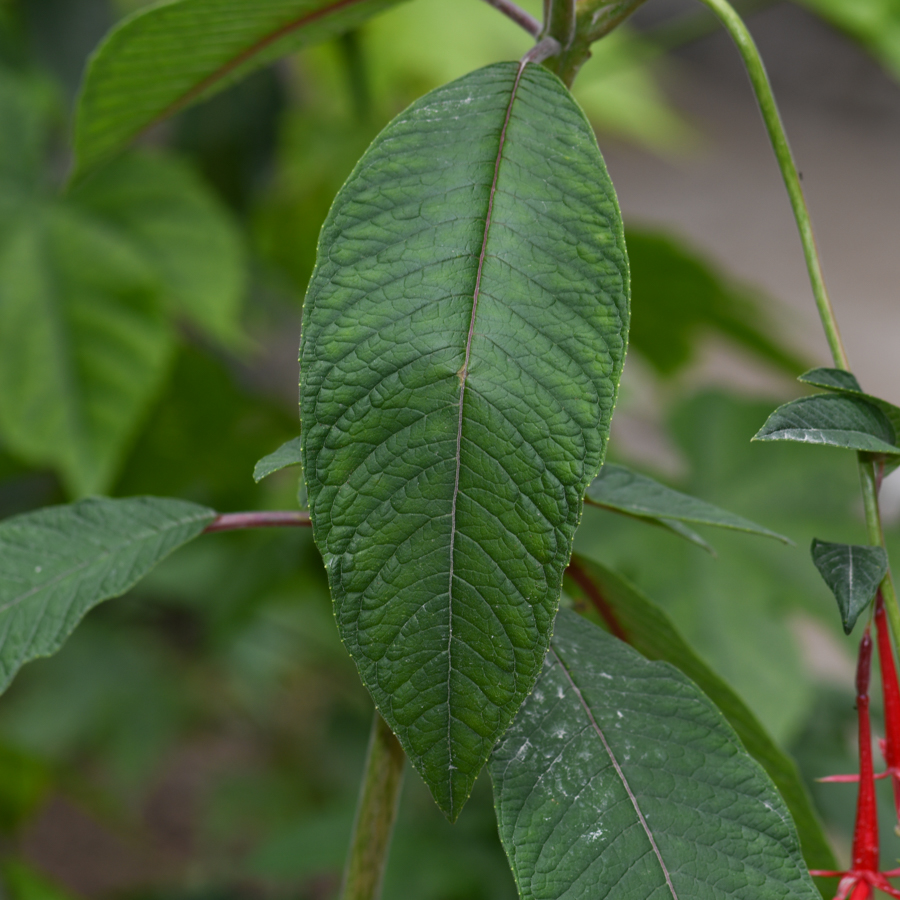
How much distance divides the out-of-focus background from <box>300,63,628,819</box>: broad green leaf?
0.14 m

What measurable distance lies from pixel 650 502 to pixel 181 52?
0.60 ft

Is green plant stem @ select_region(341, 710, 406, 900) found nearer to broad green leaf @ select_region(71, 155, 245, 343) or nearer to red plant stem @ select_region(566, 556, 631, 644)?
red plant stem @ select_region(566, 556, 631, 644)

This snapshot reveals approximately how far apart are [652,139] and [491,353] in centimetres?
274

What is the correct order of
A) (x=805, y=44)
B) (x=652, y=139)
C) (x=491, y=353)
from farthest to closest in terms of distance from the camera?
(x=805, y=44), (x=652, y=139), (x=491, y=353)

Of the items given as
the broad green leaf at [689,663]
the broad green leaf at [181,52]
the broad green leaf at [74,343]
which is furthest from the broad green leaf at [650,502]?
the broad green leaf at [74,343]

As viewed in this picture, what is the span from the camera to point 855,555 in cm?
20

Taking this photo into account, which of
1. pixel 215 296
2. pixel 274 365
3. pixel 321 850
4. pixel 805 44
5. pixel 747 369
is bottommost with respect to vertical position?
pixel 321 850

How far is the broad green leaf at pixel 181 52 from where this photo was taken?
0.28 m

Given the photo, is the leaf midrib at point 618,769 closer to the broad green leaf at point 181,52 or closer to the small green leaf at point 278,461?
the small green leaf at point 278,461

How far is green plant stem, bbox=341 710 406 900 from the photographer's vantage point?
0.81ft

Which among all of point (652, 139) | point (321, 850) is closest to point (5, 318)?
point (321, 850)

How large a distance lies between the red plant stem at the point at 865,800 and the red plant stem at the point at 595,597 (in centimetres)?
8

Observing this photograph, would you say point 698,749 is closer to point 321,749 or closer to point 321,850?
point 321,850

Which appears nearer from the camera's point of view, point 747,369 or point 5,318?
point 5,318
